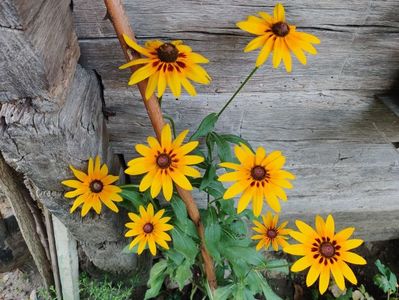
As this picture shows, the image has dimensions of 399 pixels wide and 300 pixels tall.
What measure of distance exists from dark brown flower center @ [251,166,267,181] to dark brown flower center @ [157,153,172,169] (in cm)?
18

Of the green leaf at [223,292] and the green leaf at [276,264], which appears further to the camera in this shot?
the green leaf at [223,292]

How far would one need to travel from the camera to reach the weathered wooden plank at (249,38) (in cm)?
95

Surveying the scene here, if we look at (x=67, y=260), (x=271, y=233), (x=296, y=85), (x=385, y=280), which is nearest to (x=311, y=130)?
(x=296, y=85)

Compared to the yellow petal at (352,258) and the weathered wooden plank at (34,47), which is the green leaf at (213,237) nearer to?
the yellow petal at (352,258)

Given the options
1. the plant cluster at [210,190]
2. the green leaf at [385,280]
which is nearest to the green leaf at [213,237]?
the plant cluster at [210,190]

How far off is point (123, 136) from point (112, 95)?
17 centimetres

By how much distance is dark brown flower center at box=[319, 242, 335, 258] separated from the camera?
0.91m

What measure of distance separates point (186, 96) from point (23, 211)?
743 millimetres

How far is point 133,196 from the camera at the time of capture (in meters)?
1.14

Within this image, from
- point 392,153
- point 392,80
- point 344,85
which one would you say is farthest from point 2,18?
point 392,153

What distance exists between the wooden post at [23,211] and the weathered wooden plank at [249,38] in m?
0.49

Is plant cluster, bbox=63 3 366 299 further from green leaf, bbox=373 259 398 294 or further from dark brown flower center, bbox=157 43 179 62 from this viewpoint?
green leaf, bbox=373 259 398 294

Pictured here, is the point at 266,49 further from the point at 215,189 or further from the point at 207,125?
the point at 215,189

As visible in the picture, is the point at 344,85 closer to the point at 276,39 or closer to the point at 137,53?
the point at 276,39
